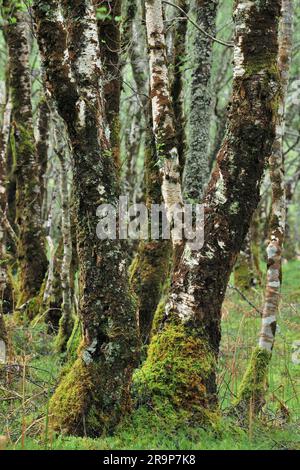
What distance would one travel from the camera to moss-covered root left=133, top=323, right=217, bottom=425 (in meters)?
4.86

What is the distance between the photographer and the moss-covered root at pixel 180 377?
4.86 m

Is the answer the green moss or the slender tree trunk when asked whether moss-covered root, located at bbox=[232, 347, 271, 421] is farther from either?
the slender tree trunk

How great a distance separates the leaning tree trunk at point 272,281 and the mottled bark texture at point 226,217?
0.45 metres

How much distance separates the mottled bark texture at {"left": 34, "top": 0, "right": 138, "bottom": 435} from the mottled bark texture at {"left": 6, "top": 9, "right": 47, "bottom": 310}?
624 cm

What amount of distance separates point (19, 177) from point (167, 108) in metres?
6.35

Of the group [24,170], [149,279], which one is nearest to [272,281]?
[149,279]

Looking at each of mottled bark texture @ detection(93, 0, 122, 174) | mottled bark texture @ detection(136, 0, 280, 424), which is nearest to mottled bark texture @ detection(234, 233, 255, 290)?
mottled bark texture @ detection(93, 0, 122, 174)

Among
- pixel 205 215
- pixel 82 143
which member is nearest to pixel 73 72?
pixel 82 143

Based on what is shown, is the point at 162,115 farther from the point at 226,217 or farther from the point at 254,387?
the point at 254,387

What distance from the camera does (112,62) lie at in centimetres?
805

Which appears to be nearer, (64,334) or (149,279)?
(149,279)

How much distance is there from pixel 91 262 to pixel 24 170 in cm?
686

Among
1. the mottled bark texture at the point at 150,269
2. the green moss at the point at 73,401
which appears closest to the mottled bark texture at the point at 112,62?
the mottled bark texture at the point at 150,269

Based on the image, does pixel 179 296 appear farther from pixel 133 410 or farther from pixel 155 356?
pixel 133 410
